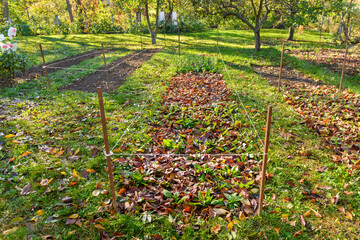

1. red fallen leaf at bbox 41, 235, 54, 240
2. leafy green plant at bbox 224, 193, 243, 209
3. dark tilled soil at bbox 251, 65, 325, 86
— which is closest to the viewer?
red fallen leaf at bbox 41, 235, 54, 240

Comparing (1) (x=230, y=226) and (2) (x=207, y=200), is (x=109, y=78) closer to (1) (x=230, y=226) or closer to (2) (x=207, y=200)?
(2) (x=207, y=200)

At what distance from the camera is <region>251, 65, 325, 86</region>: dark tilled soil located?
7.31 m

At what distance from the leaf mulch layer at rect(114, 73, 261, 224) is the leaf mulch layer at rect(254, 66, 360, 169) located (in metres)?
1.34

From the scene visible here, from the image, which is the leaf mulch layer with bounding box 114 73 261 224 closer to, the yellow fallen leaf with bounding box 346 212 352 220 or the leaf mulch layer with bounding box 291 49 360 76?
the yellow fallen leaf with bounding box 346 212 352 220

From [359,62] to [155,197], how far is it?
10.7 metres

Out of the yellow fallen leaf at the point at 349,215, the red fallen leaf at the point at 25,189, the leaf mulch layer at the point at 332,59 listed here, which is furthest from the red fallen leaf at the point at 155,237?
the leaf mulch layer at the point at 332,59

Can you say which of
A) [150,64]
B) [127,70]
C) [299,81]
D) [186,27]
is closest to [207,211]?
[299,81]

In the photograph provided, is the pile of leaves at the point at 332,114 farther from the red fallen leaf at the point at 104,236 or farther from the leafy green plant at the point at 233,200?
the red fallen leaf at the point at 104,236

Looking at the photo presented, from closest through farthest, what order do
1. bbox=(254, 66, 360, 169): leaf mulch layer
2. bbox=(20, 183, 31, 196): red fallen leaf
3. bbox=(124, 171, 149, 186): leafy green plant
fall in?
bbox=(20, 183, 31, 196): red fallen leaf
bbox=(124, 171, 149, 186): leafy green plant
bbox=(254, 66, 360, 169): leaf mulch layer

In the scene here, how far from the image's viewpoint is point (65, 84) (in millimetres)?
7375

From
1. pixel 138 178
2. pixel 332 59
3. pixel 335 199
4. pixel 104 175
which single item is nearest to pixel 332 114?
pixel 335 199

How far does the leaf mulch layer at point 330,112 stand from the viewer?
12.7ft

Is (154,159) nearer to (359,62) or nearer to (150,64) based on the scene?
(150,64)

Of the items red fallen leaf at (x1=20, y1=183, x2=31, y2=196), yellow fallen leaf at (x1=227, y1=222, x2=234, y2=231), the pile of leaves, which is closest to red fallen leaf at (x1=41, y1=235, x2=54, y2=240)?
red fallen leaf at (x1=20, y1=183, x2=31, y2=196)
